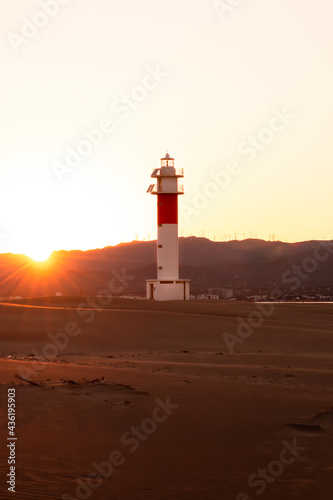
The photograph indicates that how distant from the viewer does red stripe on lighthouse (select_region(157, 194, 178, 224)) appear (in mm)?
46344

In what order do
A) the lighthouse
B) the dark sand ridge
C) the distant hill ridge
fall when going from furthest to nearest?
the distant hill ridge, the lighthouse, the dark sand ridge

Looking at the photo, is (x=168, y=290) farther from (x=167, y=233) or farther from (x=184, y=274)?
(x=184, y=274)

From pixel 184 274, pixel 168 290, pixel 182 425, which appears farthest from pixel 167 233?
pixel 184 274

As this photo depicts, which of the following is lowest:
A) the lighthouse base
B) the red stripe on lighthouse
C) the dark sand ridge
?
the dark sand ridge

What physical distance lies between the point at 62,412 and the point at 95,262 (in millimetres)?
186627

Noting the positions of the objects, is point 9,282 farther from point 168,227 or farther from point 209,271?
point 168,227

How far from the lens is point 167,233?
4666 cm

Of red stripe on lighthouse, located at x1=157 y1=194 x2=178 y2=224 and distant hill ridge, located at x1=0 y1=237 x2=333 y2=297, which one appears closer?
red stripe on lighthouse, located at x1=157 y1=194 x2=178 y2=224

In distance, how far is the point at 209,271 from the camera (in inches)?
6511

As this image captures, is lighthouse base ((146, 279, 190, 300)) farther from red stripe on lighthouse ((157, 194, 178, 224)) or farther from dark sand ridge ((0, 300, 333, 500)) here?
dark sand ridge ((0, 300, 333, 500))

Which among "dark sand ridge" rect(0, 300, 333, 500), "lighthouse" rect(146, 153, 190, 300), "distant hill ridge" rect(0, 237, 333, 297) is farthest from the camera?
"distant hill ridge" rect(0, 237, 333, 297)

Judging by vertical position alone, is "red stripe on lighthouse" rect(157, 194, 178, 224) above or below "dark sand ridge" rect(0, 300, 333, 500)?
above

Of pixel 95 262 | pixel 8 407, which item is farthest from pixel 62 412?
pixel 95 262

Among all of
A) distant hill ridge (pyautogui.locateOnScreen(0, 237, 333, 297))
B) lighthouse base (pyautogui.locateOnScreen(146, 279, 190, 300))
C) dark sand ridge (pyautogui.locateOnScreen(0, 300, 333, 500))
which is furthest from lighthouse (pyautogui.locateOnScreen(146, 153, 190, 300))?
distant hill ridge (pyautogui.locateOnScreen(0, 237, 333, 297))
